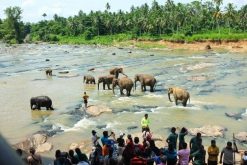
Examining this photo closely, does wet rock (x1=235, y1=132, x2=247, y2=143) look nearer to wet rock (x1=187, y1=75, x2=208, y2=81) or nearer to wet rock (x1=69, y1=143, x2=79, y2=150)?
wet rock (x1=69, y1=143, x2=79, y2=150)

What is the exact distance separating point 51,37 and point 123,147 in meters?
110

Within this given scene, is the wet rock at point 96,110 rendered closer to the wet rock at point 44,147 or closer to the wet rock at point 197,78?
the wet rock at point 44,147

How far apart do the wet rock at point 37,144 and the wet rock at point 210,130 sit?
5.88 meters

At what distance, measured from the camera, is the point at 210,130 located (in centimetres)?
1617

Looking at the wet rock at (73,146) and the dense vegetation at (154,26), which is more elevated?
the dense vegetation at (154,26)

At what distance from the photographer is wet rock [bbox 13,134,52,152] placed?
49.0ft

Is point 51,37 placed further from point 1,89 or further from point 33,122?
point 33,122

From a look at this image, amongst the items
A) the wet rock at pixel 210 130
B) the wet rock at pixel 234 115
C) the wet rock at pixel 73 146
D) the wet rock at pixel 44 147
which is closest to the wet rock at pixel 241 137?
the wet rock at pixel 210 130

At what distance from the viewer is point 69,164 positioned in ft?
29.4

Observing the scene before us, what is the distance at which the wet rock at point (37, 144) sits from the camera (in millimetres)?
14945

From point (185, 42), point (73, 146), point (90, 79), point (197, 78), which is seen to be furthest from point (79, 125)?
point (185, 42)

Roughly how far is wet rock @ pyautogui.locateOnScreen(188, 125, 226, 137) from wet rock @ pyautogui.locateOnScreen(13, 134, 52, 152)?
588 cm

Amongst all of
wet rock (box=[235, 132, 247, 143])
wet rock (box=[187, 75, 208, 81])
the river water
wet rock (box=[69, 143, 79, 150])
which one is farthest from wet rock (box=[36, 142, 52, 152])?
wet rock (box=[187, 75, 208, 81])

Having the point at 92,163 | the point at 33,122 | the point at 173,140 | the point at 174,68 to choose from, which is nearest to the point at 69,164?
the point at 92,163
